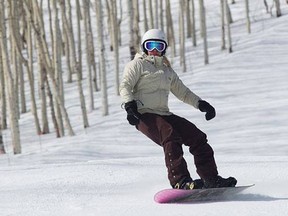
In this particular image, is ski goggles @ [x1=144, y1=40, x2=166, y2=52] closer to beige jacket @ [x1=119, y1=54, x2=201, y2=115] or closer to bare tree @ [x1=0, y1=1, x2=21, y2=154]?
beige jacket @ [x1=119, y1=54, x2=201, y2=115]

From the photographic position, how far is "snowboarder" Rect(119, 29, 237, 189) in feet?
16.9

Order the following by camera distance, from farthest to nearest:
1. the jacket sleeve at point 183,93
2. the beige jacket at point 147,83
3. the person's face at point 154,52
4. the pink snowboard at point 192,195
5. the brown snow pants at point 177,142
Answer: the jacket sleeve at point 183,93 < the person's face at point 154,52 < the beige jacket at point 147,83 < the brown snow pants at point 177,142 < the pink snowboard at point 192,195

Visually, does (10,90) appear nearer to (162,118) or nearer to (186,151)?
(186,151)

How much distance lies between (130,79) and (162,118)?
0.40m

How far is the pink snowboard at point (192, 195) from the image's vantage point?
5.03m

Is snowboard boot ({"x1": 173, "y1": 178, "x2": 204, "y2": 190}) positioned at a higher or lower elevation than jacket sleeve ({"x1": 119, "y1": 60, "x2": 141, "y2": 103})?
lower

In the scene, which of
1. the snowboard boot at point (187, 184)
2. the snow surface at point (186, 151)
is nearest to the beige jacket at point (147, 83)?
the snowboard boot at point (187, 184)

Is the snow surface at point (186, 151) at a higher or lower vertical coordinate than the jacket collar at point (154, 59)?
lower

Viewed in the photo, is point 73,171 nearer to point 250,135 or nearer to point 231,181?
point 231,181

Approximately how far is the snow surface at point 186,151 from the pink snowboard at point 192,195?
68 millimetres

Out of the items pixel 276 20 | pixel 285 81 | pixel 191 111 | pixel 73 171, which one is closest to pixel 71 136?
pixel 191 111

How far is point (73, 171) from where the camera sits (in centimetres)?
645

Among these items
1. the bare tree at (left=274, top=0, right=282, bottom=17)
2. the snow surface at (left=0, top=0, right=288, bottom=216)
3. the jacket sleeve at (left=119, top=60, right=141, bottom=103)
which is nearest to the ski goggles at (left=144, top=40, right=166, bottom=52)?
the jacket sleeve at (left=119, top=60, right=141, bottom=103)

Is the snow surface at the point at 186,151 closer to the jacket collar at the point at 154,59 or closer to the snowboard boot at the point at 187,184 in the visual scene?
the snowboard boot at the point at 187,184
